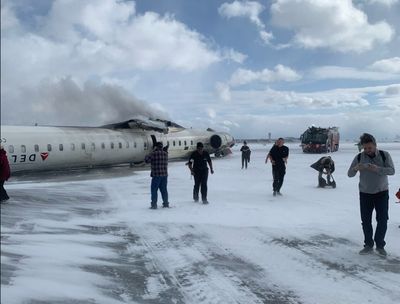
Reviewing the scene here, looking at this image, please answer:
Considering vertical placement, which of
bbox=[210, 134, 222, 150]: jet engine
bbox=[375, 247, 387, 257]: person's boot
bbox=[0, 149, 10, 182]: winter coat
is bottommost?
bbox=[375, 247, 387, 257]: person's boot

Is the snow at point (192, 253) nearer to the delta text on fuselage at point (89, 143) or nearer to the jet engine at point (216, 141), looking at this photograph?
the delta text on fuselage at point (89, 143)

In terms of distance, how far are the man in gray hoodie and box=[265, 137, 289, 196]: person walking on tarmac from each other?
5875mm

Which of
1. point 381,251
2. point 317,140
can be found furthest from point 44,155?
point 317,140

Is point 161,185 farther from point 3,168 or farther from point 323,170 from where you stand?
point 323,170

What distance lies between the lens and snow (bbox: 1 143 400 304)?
391 cm

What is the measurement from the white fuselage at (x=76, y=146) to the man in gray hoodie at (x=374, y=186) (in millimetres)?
12388

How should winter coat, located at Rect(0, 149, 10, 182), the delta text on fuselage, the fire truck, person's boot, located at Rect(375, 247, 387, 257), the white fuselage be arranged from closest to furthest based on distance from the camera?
person's boot, located at Rect(375, 247, 387, 257) < winter coat, located at Rect(0, 149, 10, 182) < the white fuselage < the delta text on fuselage < the fire truck

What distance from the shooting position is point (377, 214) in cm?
651

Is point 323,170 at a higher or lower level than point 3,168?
lower

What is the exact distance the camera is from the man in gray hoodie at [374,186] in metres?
6.41

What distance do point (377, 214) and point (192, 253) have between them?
296 centimetres

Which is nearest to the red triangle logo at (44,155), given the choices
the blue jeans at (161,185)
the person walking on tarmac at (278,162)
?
the blue jeans at (161,185)

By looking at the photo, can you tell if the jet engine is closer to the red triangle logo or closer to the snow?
the red triangle logo

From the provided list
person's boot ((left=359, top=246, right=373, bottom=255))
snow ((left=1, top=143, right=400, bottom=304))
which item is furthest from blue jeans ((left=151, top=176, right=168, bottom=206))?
person's boot ((left=359, top=246, right=373, bottom=255))
